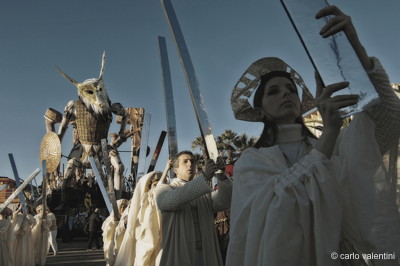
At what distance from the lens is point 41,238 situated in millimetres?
12820

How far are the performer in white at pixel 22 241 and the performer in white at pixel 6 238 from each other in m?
0.80

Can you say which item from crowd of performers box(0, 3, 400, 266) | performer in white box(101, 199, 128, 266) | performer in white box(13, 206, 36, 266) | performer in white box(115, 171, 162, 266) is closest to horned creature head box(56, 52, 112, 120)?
performer in white box(13, 206, 36, 266)

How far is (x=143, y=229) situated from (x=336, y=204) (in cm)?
370

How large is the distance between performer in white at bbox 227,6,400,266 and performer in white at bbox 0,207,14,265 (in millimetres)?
9574

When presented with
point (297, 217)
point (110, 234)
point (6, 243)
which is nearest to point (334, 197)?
point (297, 217)

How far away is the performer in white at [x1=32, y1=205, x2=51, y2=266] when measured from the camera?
40.3ft

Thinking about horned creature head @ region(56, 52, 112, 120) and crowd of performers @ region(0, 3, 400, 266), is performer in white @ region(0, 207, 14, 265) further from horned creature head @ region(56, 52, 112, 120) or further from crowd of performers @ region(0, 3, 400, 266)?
crowd of performers @ region(0, 3, 400, 266)

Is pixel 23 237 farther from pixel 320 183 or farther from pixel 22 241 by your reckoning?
pixel 320 183

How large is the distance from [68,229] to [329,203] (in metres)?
20.6

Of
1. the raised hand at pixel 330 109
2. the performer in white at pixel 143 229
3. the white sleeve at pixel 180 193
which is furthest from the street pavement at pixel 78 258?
the raised hand at pixel 330 109

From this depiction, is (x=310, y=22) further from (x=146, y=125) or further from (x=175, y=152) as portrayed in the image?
(x=146, y=125)

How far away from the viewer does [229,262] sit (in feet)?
4.88

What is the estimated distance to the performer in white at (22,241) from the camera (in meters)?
10.9

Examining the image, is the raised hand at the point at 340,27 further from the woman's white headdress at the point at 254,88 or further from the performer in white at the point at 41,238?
the performer in white at the point at 41,238
